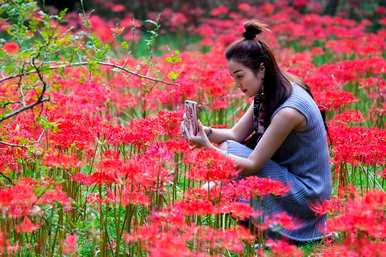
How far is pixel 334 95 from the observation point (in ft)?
15.1

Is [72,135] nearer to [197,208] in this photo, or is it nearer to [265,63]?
[197,208]

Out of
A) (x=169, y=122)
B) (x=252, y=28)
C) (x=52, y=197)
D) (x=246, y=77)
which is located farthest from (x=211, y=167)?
(x=252, y=28)

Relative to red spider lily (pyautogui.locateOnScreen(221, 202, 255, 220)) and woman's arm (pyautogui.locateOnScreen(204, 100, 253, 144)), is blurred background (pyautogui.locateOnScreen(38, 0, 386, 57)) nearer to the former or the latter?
woman's arm (pyautogui.locateOnScreen(204, 100, 253, 144))

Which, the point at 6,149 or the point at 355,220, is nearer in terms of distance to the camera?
the point at 355,220

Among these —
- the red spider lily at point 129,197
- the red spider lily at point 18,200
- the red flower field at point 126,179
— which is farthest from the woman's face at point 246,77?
the red spider lily at point 18,200

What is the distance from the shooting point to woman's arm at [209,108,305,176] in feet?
11.5

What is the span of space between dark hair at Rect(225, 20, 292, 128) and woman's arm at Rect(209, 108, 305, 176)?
0.14m

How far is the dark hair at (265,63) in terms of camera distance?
144 inches

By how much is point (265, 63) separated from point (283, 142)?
1.41 feet

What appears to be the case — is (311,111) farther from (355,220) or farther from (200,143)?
(355,220)

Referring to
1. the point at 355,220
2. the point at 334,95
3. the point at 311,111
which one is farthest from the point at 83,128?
the point at 334,95

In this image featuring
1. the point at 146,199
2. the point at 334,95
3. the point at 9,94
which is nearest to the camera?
the point at 146,199

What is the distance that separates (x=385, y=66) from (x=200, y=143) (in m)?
2.98

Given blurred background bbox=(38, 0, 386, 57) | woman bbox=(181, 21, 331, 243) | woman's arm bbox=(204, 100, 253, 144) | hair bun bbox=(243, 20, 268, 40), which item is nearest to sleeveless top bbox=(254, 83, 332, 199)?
woman bbox=(181, 21, 331, 243)
